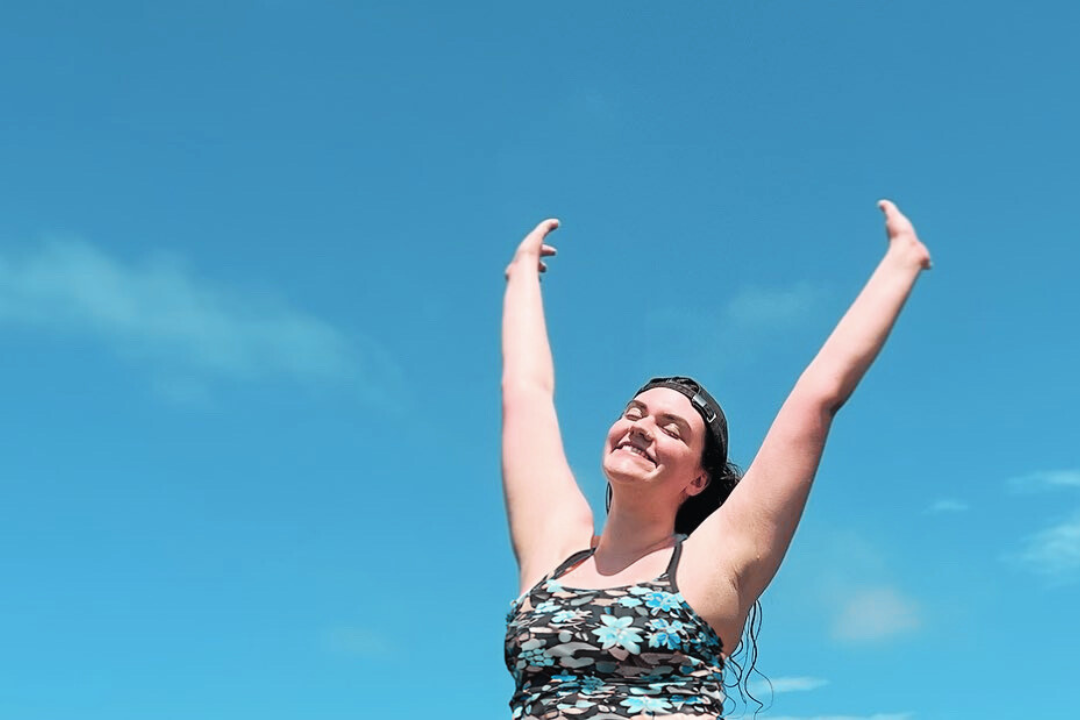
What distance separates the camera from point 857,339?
430 centimetres

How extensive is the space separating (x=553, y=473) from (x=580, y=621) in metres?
0.96

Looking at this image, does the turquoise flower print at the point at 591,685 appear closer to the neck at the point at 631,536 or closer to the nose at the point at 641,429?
the neck at the point at 631,536

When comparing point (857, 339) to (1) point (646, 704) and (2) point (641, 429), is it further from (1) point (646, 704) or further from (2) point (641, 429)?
(1) point (646, 704)

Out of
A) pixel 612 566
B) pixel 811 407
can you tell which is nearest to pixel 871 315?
pixel 811 407

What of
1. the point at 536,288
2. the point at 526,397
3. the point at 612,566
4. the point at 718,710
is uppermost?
the point at 536,288

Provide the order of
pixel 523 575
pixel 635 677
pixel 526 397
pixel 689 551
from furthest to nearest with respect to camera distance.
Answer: pixel 526 397 < pixel 523 575 < pixel 689 551 < pixel 635 677

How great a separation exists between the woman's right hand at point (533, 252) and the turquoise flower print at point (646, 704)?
85.6 inches

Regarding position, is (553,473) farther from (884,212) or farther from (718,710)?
(884,212)

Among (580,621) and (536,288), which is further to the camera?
(536,288)

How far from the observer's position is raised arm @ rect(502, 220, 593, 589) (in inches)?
197

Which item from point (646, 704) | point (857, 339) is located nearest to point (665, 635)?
point (646, 704)

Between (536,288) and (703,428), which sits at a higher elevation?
(536,288)

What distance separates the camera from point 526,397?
5.34 metres

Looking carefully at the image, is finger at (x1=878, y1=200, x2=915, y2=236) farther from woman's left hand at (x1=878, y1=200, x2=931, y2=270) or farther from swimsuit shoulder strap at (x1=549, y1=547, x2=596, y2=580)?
swimsuit shoulder strap at (x1=549, y1=547, x2=596, y2=580)
